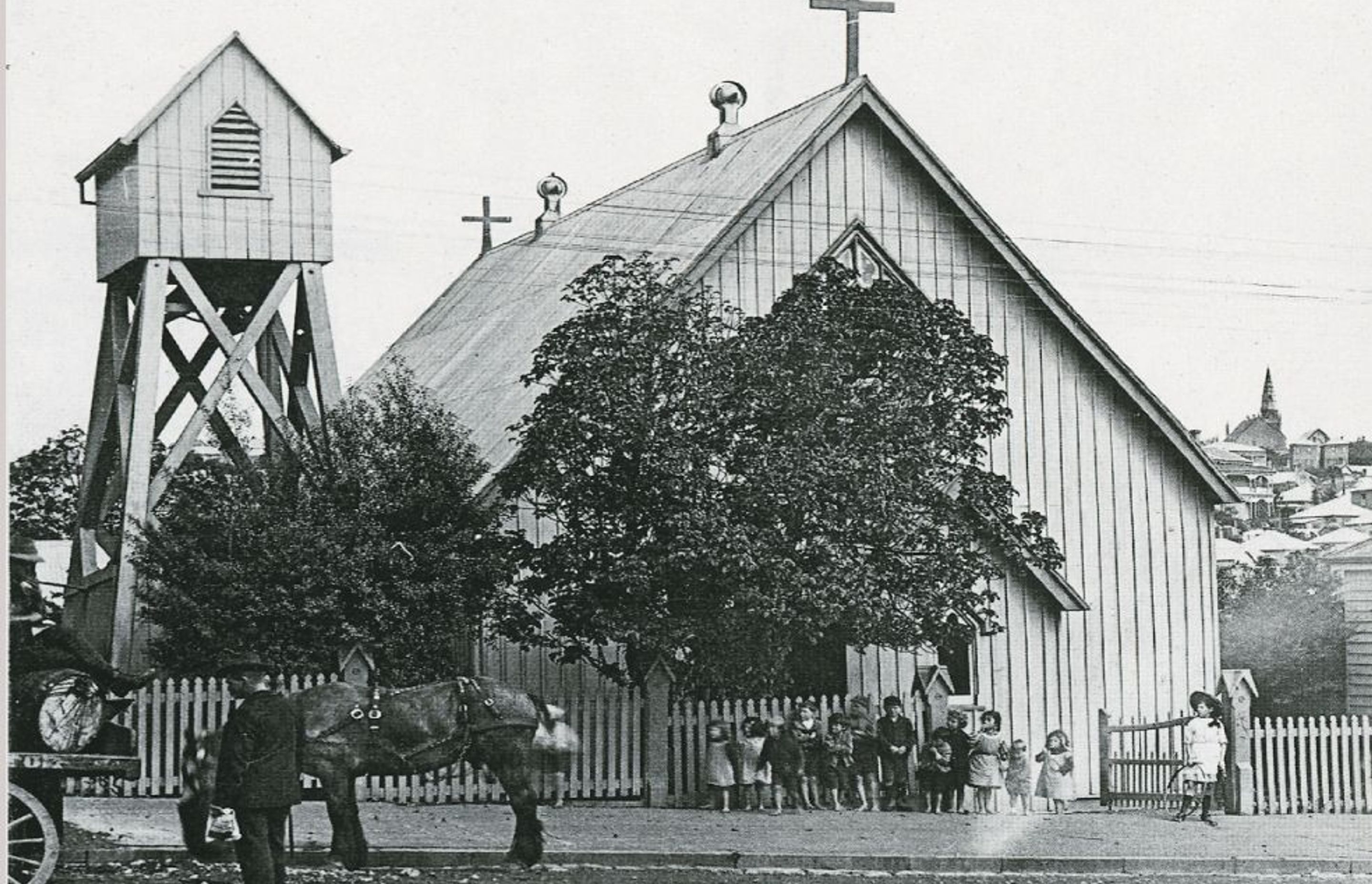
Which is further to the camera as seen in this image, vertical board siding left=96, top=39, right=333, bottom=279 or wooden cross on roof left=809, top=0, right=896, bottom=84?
vertical board siding left=96, top=39, right=333, bottom=279

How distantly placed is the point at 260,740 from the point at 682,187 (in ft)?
42.0

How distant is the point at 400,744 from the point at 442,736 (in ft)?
1.10

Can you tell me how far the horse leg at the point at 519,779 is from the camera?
44.5 feet

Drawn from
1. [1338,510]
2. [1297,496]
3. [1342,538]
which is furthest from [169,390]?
[1297,496]

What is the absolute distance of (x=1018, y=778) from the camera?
20484 millimetres

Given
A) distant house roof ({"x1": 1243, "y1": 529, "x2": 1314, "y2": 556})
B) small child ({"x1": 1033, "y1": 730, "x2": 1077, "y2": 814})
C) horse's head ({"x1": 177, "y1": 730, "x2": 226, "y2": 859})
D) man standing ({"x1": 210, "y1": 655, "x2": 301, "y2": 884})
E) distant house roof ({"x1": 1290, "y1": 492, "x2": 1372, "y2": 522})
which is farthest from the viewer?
distant house roof ({"x1": 1243, "y1": 529, "x2": 1314, "y2": 556})

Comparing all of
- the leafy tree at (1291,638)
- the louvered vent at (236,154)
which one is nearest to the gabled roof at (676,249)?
the louvered vent at (236,154)

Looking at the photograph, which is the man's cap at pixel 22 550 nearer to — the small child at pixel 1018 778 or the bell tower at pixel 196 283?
the bell tower at pixel 196 283

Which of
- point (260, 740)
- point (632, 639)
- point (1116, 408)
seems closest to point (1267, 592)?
point (1116, 408)

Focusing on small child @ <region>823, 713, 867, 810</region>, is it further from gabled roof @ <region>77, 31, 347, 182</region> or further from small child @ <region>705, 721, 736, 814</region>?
gabled roof @ <region>77, 31, 347, 182</region>

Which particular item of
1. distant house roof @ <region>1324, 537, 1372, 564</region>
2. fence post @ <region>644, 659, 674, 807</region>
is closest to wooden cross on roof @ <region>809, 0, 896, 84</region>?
fence post @ <region>644, 659, 674, 807</region>

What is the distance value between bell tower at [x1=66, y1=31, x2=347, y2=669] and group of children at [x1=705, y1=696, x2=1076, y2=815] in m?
5.36

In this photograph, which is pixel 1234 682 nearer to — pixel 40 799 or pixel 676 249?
pixel 676 249

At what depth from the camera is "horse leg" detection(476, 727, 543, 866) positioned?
13578mm
